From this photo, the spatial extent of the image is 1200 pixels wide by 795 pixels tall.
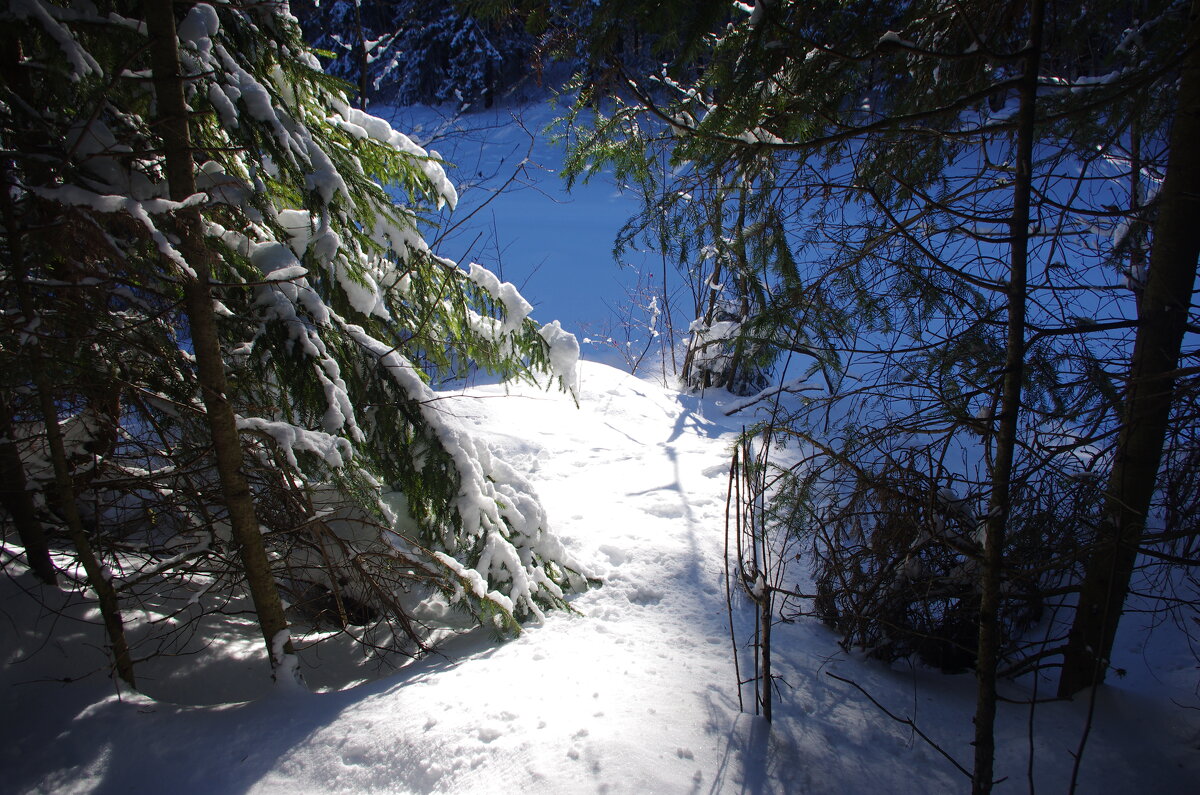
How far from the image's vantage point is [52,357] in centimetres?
199

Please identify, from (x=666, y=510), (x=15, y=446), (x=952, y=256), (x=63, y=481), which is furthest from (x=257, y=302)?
(x=666, y=510)

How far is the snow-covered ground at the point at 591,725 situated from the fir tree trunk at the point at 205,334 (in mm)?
388

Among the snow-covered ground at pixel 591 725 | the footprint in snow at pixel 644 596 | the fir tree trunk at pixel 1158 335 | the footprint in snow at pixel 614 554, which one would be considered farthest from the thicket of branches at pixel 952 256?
the footprint in snow at pixel 614 554

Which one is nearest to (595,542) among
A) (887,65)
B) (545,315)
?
(887,65)

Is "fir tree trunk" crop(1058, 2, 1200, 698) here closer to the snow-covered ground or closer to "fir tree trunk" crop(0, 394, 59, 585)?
the snow-covered ground

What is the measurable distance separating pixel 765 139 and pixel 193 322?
248 centimetres

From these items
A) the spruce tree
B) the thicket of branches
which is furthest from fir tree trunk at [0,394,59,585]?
the thicket of branches

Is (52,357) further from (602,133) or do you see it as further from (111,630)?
(602,133)

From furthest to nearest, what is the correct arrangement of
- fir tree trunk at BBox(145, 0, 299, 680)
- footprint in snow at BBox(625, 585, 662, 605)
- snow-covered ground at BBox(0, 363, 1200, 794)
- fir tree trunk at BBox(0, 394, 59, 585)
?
footprint in snow at BBox(625, 585, 662, 605) → fir tree trunk at BBox(0, 394, 59, 585) → snow-covered ground at BBox(0, 363, 1200, 794) → fir tree trunk at BBox(145, 0, 299, 680)

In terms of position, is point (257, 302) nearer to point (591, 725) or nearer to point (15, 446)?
point (15, 446)

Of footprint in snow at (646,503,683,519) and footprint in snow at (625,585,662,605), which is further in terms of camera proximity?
footprint in snow at (646,503,683,519)

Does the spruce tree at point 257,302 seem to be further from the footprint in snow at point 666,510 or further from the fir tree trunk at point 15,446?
the footprint in snow at point 666,510

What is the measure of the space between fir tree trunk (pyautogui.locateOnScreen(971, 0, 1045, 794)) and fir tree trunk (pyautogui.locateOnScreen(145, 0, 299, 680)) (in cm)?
267

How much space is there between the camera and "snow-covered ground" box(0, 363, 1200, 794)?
6.46 ft
